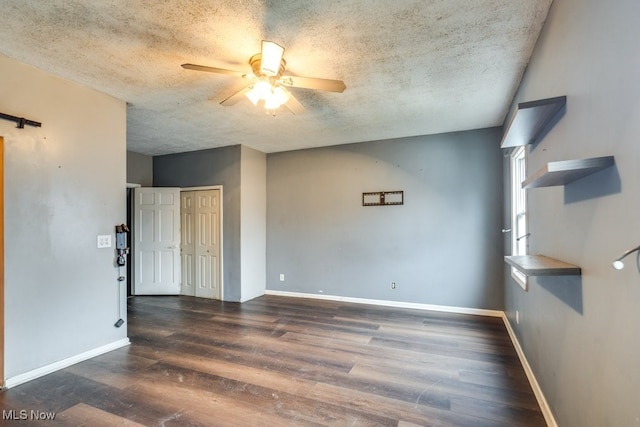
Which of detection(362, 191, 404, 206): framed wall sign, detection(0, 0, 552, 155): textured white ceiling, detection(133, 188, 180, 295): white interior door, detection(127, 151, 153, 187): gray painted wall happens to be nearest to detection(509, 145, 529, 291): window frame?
detection(0, 0, 552, 155): textured white ceiling

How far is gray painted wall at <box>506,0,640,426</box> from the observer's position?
101cm

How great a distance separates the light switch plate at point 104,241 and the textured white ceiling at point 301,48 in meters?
1.44

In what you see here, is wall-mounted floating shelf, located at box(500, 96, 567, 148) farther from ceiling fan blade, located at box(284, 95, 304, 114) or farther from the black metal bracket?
Result: the black metal bracket

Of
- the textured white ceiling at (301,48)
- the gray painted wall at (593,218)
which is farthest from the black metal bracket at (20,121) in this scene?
the gray painted wall at (593,218)

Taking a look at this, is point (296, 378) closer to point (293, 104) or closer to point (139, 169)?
point (293, 104)

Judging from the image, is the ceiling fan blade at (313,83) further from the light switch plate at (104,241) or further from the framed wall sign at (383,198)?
the framed wall sign at (383,198)

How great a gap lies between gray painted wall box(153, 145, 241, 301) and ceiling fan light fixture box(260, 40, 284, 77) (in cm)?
303

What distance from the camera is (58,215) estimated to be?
2684 mm

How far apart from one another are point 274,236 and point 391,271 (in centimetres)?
218

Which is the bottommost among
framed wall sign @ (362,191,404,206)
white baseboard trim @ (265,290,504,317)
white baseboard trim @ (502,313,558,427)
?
white baseboard trim @ (265,290,504,317)

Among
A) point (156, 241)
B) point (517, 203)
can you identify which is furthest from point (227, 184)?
point (517, 203)

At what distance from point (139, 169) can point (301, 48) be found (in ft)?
15.1

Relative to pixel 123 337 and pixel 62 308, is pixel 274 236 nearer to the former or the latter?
pixel 123 337

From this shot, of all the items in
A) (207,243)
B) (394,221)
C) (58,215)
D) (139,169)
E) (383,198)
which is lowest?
(207,243)
